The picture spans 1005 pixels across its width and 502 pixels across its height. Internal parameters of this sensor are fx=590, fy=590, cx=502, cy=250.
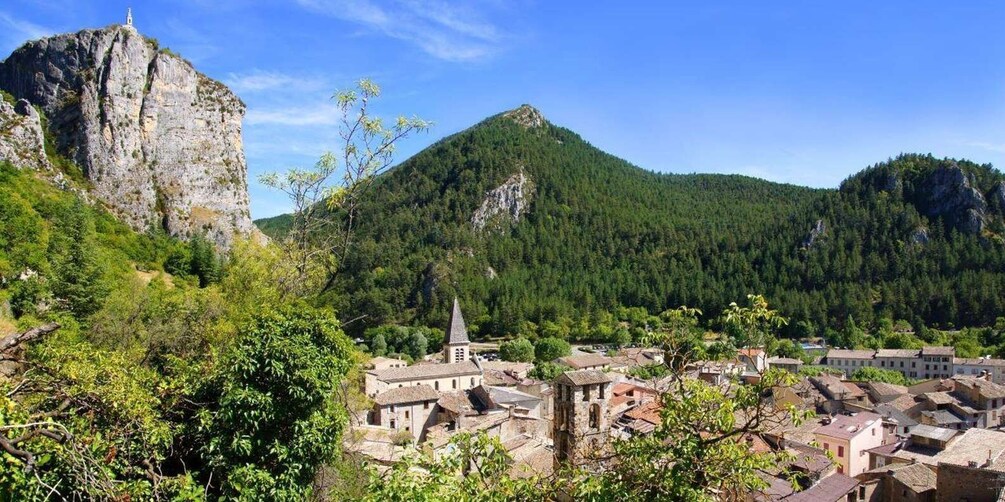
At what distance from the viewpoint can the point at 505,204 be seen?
14675 centimetres

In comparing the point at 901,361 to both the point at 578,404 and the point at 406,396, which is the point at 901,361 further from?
the point at 578,404

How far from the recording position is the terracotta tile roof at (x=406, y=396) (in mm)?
35947

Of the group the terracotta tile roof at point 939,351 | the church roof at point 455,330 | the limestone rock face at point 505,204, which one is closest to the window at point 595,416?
the church roof at point 455,330

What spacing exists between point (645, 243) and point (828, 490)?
118595 millimetres

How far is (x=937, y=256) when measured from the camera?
107812 millimetres

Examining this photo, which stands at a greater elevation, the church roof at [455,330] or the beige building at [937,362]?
the church roof at [455,330]

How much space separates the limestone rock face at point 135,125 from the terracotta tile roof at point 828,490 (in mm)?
53147

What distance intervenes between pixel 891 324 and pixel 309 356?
108 meters

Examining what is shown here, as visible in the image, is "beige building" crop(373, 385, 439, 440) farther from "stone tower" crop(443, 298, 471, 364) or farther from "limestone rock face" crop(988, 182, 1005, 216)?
"limestone rock face" crop(988, 182, 1005, 216)

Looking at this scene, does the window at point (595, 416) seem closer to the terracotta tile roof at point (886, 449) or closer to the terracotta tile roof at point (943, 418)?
the terracotta tile roof at point (886, 449)

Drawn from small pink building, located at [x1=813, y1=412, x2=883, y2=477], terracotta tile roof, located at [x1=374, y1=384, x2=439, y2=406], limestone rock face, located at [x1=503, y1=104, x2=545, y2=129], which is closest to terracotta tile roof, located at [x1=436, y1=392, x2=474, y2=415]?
terracotta tile roof, located at [x1=374, y1=384, x2=439, y2=406]

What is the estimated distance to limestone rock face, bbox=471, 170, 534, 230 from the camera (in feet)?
469

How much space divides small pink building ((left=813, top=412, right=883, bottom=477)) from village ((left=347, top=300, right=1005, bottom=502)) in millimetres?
60

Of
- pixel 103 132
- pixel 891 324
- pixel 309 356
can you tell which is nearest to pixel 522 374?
pixel 103 132
